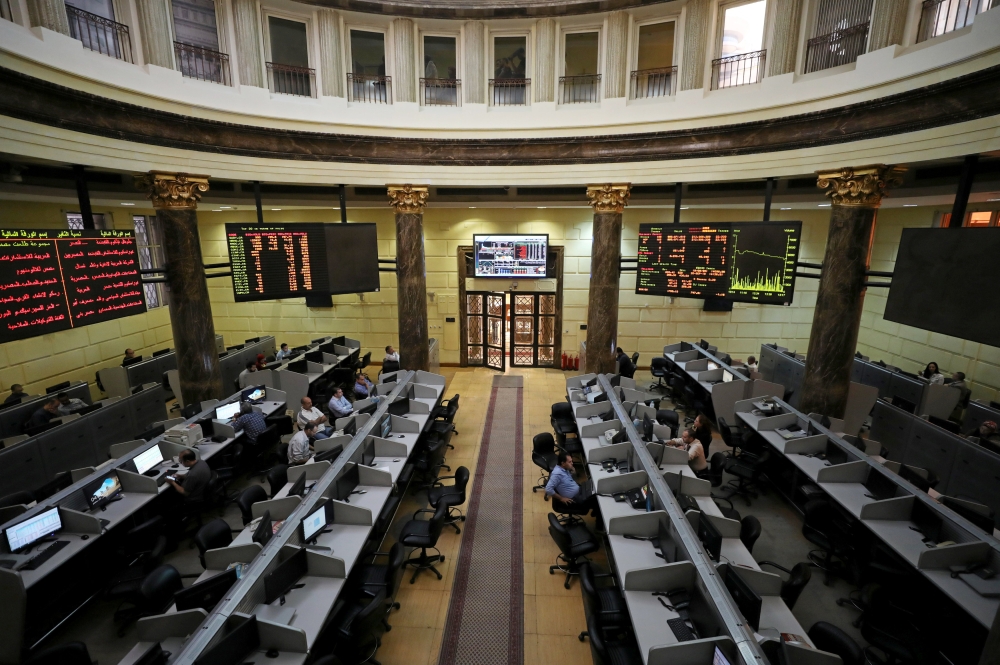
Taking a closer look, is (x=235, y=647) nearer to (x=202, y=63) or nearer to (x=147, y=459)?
(x=147, y=459)

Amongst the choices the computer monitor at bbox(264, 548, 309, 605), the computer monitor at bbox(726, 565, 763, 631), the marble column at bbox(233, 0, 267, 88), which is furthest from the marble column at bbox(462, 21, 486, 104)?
the computer monitor at bbox(726, 565, 763, 631)

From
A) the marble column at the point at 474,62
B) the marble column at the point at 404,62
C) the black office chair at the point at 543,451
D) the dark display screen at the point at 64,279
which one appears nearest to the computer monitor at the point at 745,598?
the black office chair at the point at 543,451

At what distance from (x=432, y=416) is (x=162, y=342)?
32.3 feet

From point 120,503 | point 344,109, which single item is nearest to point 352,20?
point 344,109

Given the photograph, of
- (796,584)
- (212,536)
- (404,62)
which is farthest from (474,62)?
(796,584)

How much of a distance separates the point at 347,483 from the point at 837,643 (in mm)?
5223

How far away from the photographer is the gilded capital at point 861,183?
23.5ft

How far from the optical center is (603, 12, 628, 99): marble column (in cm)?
942

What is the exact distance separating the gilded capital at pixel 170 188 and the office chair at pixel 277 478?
5.45 metres

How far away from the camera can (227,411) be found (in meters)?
8.34

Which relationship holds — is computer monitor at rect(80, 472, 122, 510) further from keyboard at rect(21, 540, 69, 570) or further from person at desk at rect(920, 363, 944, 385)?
person at desk at rect(920, 363, 944, 385)

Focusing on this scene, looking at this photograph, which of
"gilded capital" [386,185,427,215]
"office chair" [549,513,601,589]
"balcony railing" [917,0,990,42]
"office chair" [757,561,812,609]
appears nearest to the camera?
"office chair" [757,561,812,609]

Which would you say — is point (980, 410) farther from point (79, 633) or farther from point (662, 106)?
point (79, 633)

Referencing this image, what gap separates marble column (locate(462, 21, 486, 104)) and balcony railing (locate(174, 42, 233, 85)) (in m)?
4.59
